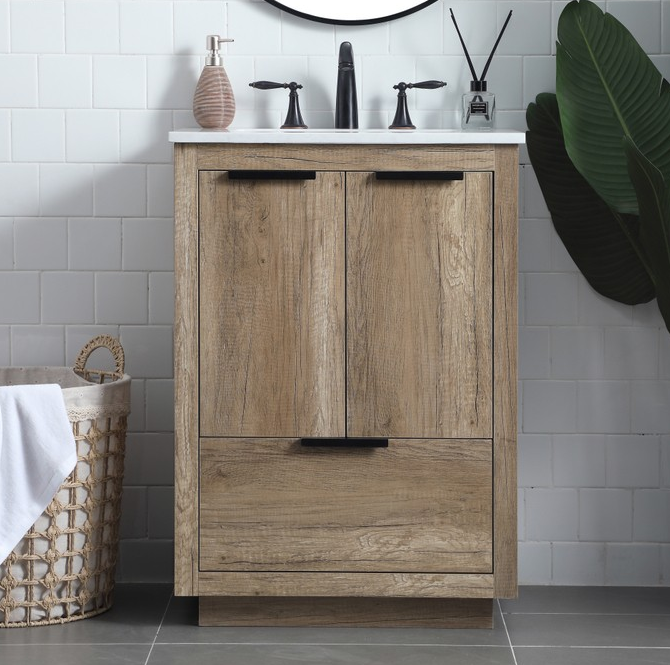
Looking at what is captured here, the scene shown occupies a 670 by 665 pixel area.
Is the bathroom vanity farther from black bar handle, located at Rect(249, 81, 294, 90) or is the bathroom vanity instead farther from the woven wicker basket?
black bar handle, located at Rect(249, 81, 294, 90)

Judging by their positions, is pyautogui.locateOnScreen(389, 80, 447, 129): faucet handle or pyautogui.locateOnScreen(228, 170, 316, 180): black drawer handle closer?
pyautogui.locateOnScreen(228, 170, 316, 180): black drawer handle

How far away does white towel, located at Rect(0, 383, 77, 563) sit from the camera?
198cm

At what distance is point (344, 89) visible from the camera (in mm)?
2363

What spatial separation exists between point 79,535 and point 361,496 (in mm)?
667

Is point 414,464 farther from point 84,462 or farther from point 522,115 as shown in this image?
point 522,115

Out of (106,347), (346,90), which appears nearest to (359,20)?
(346,90)

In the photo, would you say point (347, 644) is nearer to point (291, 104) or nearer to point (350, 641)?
point (350, 641)

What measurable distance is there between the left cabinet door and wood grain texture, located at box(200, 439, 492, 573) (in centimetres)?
9

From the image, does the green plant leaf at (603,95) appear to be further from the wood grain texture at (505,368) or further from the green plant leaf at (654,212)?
the wood grain texture at (505,368)

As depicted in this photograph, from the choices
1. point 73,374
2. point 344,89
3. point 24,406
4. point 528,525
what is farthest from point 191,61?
point 528,525

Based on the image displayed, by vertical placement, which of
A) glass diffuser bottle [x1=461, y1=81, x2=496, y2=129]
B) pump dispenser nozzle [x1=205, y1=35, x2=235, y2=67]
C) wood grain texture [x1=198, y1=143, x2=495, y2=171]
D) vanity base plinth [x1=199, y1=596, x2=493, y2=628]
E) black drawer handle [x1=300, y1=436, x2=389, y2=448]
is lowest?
vanity base plinth [x1=199, y1=596, x2=493, y2=628]

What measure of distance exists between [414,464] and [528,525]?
649 mm

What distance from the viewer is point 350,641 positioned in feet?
6.70

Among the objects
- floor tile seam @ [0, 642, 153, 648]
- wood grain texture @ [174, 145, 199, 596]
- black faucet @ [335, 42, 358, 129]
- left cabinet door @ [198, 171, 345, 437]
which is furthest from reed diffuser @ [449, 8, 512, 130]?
floor tile seam @ [0, 642, 153, 648]
